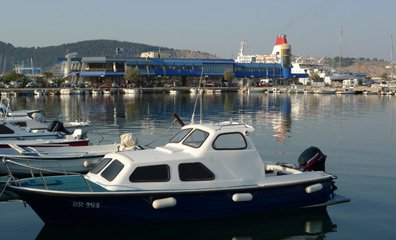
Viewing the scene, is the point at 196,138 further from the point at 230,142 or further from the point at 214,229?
the point at 214,229

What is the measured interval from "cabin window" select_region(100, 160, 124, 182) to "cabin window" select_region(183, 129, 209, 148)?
252 centimetres

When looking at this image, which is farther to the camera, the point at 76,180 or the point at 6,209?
the point at 6,209

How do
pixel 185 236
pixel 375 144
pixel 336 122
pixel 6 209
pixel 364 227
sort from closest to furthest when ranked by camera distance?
pixel 185 236 → pixel 364 227 → pixel 6 209 → pixel 375 144 → pixel 336 122

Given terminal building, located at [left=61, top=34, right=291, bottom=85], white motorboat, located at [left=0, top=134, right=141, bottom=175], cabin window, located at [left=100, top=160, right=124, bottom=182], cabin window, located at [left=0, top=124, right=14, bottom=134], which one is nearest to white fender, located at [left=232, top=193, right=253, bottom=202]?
cabin window, located at [left=100, top=160, right=124, bottom=182]

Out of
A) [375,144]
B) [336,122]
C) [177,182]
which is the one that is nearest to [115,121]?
[336,122]

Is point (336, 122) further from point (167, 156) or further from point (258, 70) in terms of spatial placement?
point (258, 70)

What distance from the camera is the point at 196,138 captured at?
17.2 m

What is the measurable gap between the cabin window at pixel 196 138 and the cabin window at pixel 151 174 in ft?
5.23

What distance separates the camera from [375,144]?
3628 centimetres

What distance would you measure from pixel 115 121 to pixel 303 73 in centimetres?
15016

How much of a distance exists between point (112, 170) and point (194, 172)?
2628 millimetres

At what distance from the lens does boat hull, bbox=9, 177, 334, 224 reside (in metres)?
15.0

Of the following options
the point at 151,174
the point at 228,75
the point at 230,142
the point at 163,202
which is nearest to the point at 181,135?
the point at 230,142

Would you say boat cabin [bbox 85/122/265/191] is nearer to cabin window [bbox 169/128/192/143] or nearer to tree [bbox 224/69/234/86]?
cabin window [bbox 169/128/192/143]
